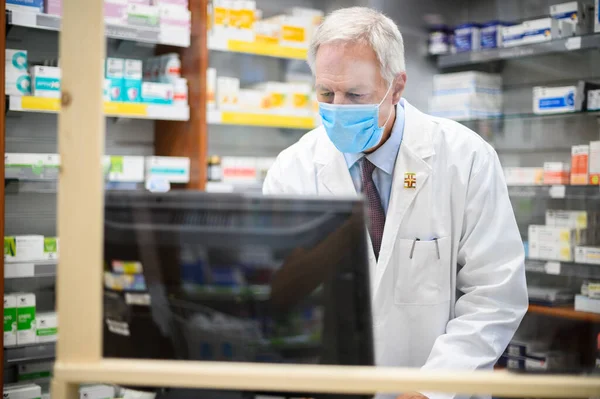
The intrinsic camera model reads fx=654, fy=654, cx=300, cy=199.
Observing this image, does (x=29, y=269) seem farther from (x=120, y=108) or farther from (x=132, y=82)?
(x=132, y=82)

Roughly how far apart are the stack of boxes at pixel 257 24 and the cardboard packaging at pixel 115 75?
2.11 feet

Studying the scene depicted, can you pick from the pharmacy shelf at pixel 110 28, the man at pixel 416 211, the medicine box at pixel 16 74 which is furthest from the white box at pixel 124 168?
the man at pixel 416 211

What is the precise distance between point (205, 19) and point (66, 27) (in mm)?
3296

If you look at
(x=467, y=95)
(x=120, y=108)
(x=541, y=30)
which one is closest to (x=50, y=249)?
(x=120, y=108)

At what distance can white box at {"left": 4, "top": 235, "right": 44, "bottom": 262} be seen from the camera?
340 cm

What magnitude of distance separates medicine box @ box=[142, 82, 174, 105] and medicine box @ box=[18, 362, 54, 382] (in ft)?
5.32

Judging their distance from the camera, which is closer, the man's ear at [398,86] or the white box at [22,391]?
the man's ear at [398,86]

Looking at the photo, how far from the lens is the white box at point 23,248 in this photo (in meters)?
3.40

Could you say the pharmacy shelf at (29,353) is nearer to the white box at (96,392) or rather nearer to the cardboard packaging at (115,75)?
the white box at (96,392)

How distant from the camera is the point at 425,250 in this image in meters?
1.84

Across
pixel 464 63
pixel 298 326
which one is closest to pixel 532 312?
pixel 464 63

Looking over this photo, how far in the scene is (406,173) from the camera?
1.91 m

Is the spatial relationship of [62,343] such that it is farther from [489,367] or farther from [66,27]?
[489,367]

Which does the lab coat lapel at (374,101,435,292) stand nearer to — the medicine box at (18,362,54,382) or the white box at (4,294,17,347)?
the white box at (4,294,17,347)
